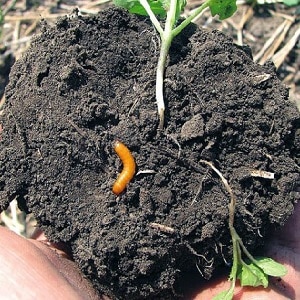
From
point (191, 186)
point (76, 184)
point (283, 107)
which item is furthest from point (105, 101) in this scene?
point (283, 107)

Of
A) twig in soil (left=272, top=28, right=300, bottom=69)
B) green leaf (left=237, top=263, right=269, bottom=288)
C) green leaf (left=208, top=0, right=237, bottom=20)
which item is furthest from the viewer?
twig in soil (left=272, top=28, right=300, bottom=69)

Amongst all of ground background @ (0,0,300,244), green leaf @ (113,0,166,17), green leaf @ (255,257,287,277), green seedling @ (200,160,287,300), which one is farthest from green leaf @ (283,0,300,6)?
green leaf @ (255,257,287,277)

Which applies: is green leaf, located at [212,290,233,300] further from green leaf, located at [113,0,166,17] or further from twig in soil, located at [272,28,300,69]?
twig in soil, located at [272,28,300,69]

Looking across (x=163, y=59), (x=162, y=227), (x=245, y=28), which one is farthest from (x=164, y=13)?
(x=245, y=28)

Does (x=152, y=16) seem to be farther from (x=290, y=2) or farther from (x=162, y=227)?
(x=290, y=2)

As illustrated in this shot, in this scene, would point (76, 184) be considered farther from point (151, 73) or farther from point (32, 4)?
point (32, 4)

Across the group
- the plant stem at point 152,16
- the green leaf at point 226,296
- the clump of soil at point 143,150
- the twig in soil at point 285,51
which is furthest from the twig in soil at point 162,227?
the twig in soil at point 285,51
